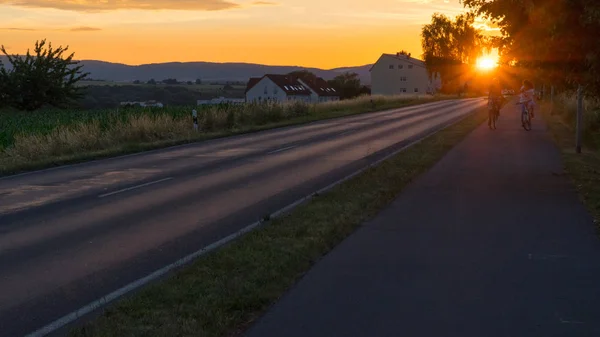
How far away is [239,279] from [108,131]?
19917 mm

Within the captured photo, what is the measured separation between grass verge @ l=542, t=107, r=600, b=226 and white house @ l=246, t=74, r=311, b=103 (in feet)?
313

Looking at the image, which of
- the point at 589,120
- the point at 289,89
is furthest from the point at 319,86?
the point at 589,120

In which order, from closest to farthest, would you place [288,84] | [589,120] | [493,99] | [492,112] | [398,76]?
[589,120] < [493,99] < [492,112] < [288,84] < [398,76]

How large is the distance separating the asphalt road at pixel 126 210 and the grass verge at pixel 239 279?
57cm

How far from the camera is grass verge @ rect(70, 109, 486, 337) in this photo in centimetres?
589

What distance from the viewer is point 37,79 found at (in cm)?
4141

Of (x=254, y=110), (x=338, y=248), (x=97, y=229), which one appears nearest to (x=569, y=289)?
(x=338, y=248)

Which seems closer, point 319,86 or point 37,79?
point 37,79

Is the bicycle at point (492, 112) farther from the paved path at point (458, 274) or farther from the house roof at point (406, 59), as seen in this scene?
the house roof at point (406, 59)

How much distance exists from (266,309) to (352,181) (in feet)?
28.2

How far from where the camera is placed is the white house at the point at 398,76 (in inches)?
5571

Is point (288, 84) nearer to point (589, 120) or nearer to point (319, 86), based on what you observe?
point (319, 86)

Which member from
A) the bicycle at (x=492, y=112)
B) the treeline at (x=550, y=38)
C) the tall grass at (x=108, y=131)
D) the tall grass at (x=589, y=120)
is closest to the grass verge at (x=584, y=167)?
the tall grass at (x=589, y=120)

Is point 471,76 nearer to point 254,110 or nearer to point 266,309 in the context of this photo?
point 254,110
